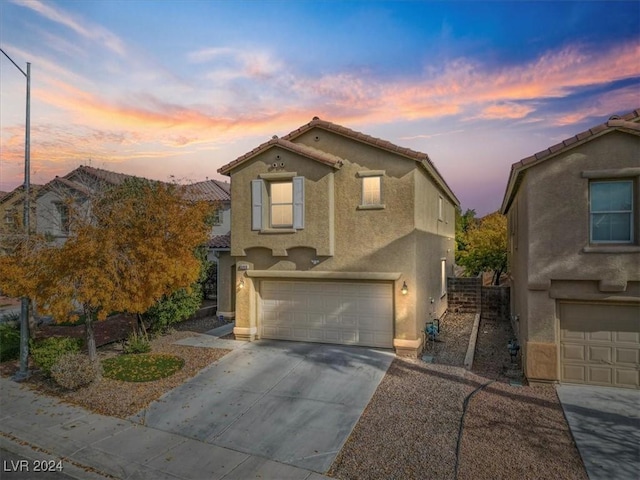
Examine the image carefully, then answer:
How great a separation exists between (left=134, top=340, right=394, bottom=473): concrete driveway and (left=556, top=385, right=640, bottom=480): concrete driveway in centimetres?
422

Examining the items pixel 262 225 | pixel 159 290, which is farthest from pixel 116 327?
pixel 262 225

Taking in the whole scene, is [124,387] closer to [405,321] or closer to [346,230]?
[346,230]

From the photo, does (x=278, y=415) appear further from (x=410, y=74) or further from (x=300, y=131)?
(x=410, y=74)

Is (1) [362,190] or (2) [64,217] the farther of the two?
(1) [362,190]

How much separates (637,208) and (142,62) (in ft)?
51.8

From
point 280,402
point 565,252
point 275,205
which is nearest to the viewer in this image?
point 280,402

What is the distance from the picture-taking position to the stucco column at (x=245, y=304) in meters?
13.9

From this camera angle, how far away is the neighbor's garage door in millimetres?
9312

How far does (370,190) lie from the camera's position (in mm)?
12617

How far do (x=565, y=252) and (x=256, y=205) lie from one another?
9325 mm

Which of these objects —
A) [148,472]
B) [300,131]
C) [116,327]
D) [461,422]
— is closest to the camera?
[148,472]

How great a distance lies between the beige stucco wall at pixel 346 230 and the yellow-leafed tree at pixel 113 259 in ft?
7.44

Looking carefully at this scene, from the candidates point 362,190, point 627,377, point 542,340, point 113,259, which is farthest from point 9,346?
point 627,377

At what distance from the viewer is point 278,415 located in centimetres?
850
